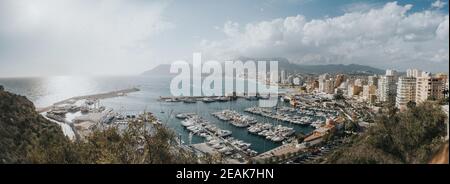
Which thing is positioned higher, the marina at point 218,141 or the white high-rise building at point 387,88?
the white high-rise building at point 387,88

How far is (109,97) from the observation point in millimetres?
22828

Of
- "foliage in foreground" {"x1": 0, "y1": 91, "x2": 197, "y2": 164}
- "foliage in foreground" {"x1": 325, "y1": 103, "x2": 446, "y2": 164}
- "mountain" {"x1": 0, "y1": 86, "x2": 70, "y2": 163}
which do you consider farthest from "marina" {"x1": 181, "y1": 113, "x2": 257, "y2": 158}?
"mountain" {"x1": 0, "y1": 86, "x2": 70, "y2": 163}

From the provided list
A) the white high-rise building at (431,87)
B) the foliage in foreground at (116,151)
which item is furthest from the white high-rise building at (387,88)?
the foliage in foreground at (116,151)

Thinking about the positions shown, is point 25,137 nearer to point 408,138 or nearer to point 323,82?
point 408,138

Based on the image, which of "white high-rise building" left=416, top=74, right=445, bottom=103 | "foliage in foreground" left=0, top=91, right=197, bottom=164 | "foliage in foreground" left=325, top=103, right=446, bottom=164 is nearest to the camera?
"foliage in foreground" left=0, top=91, right=197, bottom=164

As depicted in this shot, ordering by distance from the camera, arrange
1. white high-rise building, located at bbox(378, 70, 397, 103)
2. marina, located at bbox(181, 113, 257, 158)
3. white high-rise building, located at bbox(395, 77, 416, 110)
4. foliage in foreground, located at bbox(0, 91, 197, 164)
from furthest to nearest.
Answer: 1. white high-rise building, located at bbox(378, 70, 397, 103)
2. white high-rise building, located at bbox(395, 77, 416, 110)
3. marina, located at bbox(181, 113, 257, 158)
4. foliage in foreground, located at bbox(0, 91, 197, 164)

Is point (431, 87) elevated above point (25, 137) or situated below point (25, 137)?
above

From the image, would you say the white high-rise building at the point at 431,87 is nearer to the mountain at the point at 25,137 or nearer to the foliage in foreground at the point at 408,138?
the foliage in foreground at the point at 408,138

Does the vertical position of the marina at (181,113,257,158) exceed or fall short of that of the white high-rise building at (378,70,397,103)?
it falls short

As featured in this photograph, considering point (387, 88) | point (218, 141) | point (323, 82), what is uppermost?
point (323, 82)

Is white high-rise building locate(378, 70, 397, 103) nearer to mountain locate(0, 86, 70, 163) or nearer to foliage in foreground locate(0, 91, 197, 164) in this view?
mountain locate(0, 86, 70, 163)

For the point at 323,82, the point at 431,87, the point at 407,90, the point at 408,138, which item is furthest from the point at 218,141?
the point at 323,82

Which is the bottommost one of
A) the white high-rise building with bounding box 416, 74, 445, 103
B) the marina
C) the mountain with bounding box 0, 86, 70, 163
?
the marina

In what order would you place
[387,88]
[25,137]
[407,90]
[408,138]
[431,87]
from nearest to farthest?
[408,138], [25,137], [431,87], [407,90], [387,88]
